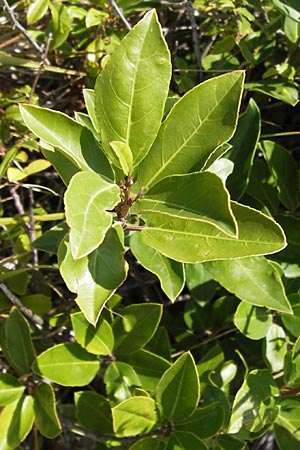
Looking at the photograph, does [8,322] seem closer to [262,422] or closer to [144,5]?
[262,422]

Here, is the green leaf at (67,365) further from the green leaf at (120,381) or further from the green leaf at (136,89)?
the green leaf at (136,89)

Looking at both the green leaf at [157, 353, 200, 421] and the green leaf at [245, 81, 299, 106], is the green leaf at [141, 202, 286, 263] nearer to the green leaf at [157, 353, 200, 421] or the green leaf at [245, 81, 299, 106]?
the green leaf at [157, 353, 200, 421]

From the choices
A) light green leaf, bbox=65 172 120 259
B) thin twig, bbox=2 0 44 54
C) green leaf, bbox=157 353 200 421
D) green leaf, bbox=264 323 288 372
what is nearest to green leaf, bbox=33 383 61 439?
green leaf, bbox=157 353 200 421

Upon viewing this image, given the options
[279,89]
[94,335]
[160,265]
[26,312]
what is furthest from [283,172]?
[26,312]

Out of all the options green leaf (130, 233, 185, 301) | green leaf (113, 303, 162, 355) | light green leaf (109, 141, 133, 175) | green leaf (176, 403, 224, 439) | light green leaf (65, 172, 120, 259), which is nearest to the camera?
light green leaf (65, 172, 120, 259)

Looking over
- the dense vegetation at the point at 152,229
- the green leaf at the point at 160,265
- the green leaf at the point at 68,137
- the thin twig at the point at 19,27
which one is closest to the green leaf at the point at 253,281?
the dense vegetation at the point at 152,229

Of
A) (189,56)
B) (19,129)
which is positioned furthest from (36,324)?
(189,56)

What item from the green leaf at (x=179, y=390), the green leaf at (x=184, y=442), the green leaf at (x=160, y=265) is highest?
the green leaf at (x=160, y=265)
